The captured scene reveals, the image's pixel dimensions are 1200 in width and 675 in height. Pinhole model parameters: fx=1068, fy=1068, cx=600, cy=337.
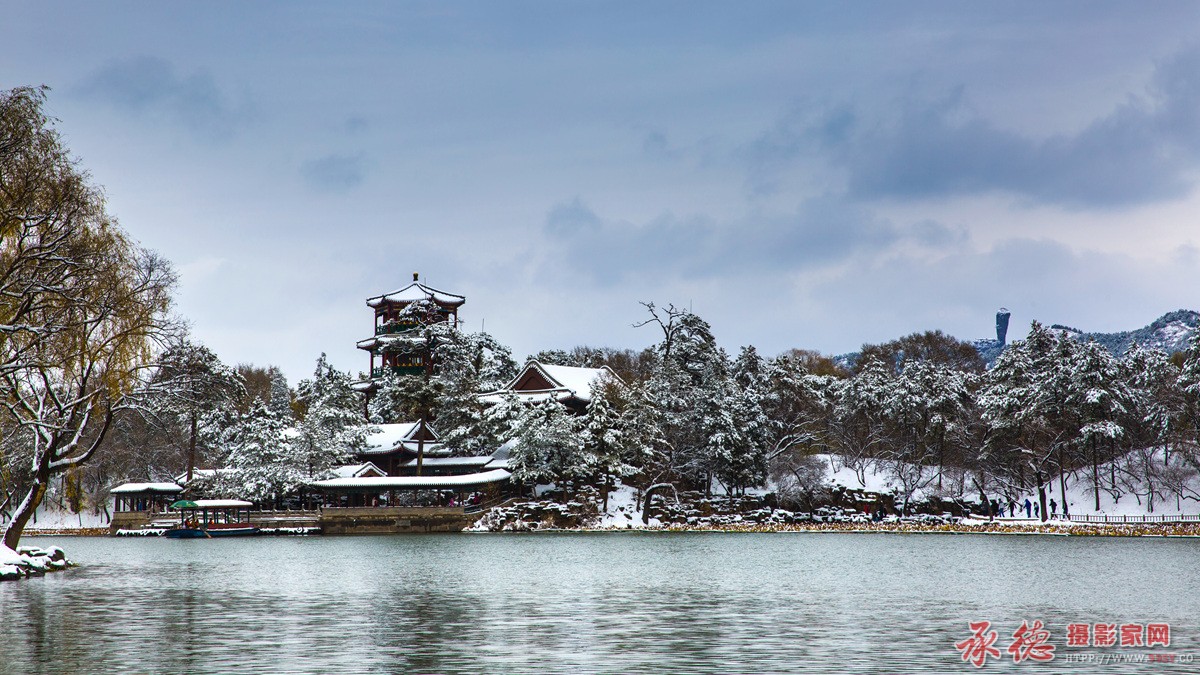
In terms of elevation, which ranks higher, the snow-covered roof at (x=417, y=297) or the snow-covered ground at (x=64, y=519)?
the snow-covered roof at (x=417, y=297)

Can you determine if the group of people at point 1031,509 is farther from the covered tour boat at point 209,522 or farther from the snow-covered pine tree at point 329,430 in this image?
the covered tour boat at point 209,522

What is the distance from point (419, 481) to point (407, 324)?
19.9 meters

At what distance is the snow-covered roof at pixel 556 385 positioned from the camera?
70.9 m

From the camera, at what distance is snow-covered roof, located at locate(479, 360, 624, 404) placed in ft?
233

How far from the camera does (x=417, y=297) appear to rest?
86.4 meters

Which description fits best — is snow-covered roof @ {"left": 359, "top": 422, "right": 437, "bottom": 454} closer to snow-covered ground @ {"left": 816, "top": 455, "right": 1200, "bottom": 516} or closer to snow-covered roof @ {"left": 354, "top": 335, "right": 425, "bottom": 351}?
snow-covered roof @ {"left": 354, "top": 335, "right": 425, "bottom": 351}

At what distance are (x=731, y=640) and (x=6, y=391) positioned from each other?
2041 cm

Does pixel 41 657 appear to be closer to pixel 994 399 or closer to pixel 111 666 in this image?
pixel 111 666

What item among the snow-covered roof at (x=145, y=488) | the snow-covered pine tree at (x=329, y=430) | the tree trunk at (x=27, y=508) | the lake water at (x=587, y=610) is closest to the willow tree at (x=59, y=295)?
the tree trunk at (x=27, y=508)

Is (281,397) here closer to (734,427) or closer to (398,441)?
(398,441)

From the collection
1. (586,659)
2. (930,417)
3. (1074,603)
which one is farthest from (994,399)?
(586,659)

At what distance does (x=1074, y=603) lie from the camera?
2150 centimetres

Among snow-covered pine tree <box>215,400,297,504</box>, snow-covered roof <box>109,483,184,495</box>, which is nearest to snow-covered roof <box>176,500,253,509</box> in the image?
snow-covered pine tree <box>215,400,297,504</box>

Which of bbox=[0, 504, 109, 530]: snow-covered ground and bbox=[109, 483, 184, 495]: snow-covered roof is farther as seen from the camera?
bbox=[0, 504, 109, 530]: snow-covered ground
